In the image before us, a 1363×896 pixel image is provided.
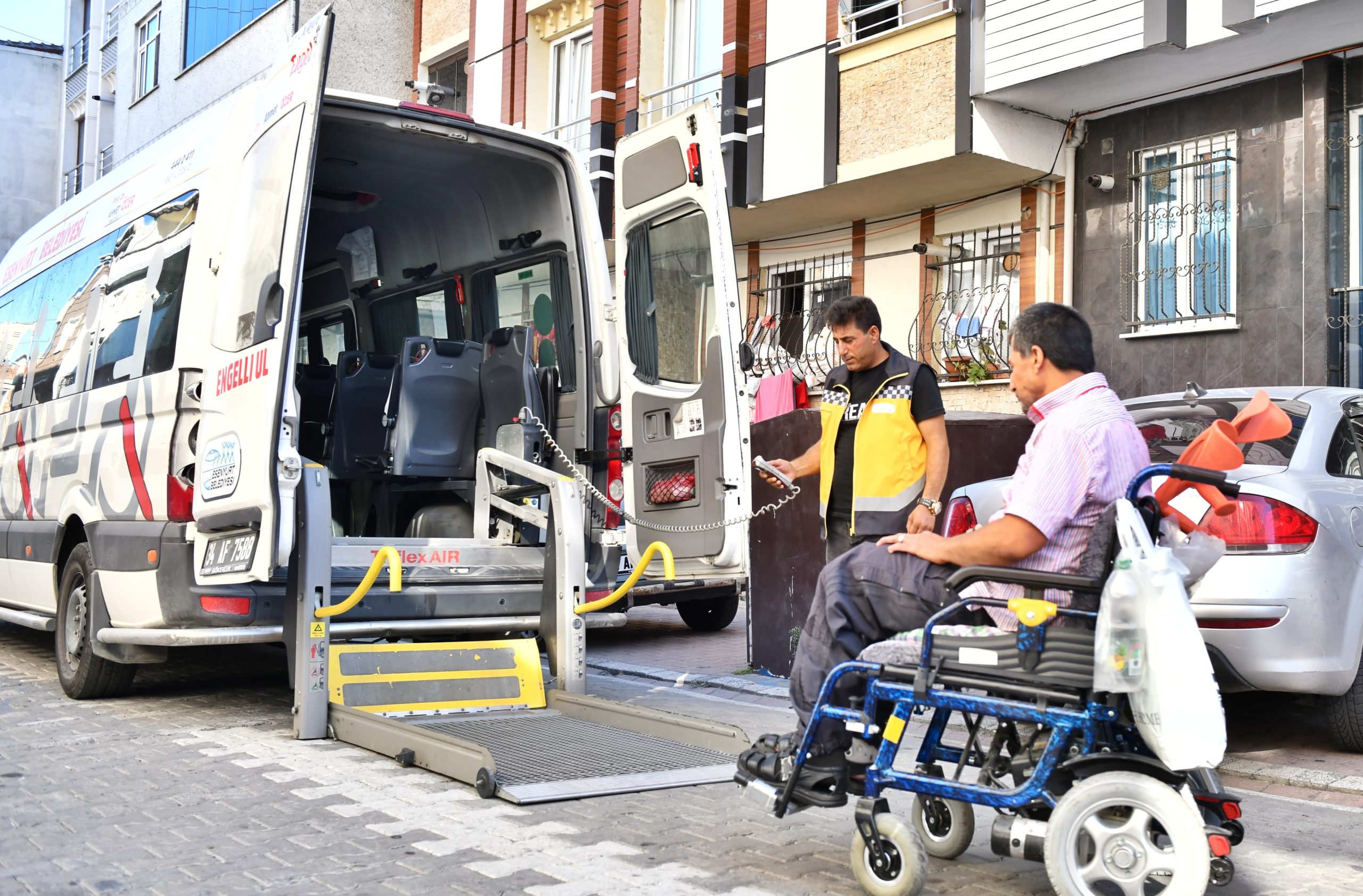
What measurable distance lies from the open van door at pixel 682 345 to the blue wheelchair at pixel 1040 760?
2.28 meters

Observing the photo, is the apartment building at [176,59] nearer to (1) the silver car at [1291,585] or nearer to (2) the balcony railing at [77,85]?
(2) the balcony railing at [77,85]

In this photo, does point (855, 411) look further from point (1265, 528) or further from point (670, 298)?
point (1265, 528)

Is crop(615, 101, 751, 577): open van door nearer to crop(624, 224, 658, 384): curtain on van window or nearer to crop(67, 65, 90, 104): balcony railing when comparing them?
crop(624, 224, 658, 384): curtain on van window

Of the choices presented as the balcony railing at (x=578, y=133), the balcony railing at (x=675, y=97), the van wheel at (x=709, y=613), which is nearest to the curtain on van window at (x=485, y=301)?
the van wheel at (x=709, y=613)

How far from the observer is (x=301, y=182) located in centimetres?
557

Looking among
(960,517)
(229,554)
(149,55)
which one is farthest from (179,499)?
(149,55)

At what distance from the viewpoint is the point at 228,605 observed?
588 centimetres

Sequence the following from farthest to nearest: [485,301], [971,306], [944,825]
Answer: [971,306], [485,301], [944,825]

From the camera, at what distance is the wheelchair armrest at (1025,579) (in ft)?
10.8

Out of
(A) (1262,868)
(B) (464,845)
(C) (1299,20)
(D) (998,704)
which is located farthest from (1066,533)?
(C) (1299,20)

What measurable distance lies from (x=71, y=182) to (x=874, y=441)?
3215cm

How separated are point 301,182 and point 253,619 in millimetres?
1919

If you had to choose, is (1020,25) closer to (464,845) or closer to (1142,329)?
(1142,329)

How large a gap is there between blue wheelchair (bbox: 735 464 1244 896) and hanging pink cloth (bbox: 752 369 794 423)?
10.2 m
